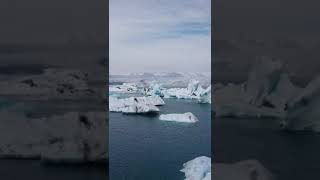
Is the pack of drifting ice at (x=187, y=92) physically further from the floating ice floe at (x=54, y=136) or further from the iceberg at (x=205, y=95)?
the floating ice floe at (x=54, y=136)

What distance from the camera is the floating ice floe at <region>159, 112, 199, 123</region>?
2.49 metres

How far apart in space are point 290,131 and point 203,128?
0.57 m

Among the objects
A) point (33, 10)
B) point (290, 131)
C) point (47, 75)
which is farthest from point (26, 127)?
point (290, 131)

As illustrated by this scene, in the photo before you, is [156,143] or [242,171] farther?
[156,143]

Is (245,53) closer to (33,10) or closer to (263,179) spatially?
(263,179)

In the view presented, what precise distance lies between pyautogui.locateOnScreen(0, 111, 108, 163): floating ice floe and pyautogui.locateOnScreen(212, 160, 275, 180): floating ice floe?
650 millimetres

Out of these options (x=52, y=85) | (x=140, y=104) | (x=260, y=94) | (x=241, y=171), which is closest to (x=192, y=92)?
(x=140, y=104)

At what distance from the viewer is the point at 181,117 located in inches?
98.5

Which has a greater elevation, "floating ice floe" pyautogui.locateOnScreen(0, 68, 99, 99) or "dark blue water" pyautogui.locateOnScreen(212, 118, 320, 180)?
"floating ice floe" pyautogui.locateOnScreen(0, 68, 99, 99)

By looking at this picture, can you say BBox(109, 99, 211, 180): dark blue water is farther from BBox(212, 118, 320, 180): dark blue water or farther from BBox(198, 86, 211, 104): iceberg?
BBox(212, 118, 320, 180): dark blue water

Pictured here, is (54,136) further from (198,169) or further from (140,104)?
(198,169)

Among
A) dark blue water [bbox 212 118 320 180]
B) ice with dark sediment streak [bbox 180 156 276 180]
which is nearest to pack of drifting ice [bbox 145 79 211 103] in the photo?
dark blue water [bbox 212 118 320 180]

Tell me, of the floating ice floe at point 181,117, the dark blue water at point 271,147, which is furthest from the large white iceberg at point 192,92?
the dark blue water at point 271,147

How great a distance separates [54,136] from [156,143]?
27.4 inches
